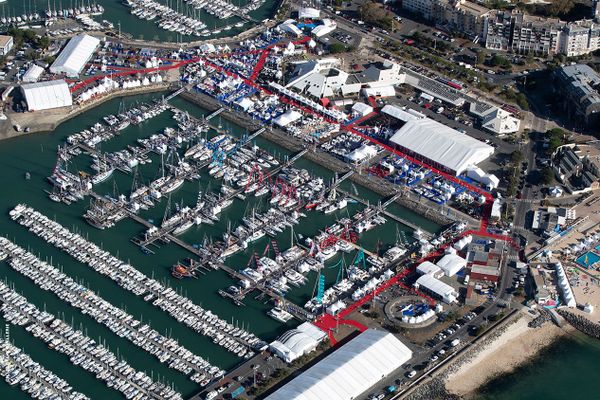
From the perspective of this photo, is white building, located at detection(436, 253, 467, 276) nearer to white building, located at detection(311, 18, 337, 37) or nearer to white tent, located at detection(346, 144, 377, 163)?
white tent, located at detection(346, 144, 377, 163)

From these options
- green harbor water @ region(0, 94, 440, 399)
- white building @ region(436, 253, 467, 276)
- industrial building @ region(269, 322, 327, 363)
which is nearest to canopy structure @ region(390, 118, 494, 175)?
green harbor water @ region(0, 94, 440, 399)

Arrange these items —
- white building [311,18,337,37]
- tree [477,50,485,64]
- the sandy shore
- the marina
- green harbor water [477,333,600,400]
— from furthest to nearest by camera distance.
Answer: white building [311,18,337,37] → tree [477,50,485,64] → green harbor water [477,333,600,400] → the sandy shore → the marina

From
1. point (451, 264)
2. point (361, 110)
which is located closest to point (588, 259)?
point (451, 264)

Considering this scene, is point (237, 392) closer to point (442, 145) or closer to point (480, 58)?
point (442, 145)

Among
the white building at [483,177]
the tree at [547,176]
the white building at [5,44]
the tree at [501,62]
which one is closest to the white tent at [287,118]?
the white building at [483,177]

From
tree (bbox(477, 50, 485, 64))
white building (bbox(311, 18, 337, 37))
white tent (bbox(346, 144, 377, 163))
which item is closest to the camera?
white tent (bbox(346, 144, 377, 163))

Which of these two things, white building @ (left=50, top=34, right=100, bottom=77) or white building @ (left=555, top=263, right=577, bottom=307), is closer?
white building @ (left=555, top=263, right=577, bottom=307)
